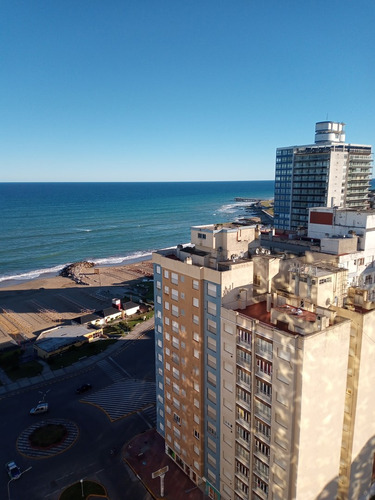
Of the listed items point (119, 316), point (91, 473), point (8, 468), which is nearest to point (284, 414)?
point (91, 473)

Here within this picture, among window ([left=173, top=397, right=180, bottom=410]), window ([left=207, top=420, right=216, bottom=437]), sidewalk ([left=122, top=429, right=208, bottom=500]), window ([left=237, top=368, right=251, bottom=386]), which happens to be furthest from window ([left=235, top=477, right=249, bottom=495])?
window ([left=237, top=368, right=251, bottom=386])

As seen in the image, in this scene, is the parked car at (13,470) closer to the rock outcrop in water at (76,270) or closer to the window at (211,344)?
the window at (211,344)

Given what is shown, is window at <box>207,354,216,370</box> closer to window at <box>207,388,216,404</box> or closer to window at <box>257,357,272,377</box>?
window at <box>207,388,216,404</box>

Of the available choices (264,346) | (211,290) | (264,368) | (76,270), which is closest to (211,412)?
(264,368)

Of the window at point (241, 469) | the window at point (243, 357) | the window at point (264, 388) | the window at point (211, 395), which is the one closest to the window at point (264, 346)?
the window at point (243, 357)

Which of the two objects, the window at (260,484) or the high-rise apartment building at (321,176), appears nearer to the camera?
the window at (260,484)

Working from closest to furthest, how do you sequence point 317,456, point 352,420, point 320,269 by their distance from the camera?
point 317,456, point 352,420, point 320,269

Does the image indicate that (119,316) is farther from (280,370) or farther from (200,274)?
(280,370)
